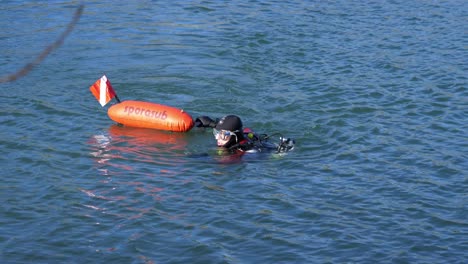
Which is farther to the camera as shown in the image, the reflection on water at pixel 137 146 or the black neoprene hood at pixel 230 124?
the reflection on water at pixel 137 146

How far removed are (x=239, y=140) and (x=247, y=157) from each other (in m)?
0.34

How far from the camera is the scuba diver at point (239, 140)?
1331 cm

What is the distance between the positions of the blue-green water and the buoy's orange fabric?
25 centimetres

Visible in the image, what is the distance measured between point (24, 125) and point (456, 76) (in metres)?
10.5

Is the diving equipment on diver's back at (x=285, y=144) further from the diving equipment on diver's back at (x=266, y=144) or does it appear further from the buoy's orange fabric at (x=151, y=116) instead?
the buoy's orange fabric at (x=151, y=116)

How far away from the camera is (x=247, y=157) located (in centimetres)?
1353

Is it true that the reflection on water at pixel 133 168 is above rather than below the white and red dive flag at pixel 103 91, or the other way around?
below

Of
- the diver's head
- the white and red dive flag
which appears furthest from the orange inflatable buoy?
the diver's head

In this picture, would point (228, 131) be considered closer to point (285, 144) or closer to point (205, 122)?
point (285, 144)

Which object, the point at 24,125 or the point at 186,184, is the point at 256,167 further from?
the point at 24,125

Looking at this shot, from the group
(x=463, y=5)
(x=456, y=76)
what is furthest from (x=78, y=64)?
(x=463, y=5)

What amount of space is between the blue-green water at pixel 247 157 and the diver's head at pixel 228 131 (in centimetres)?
38

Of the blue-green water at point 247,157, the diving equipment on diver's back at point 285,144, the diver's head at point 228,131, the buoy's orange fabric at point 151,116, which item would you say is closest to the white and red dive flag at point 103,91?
the buoy's orange fabric at point 151,116

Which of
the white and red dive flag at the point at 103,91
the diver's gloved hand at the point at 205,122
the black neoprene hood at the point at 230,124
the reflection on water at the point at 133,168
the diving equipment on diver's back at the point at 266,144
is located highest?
the white and red dive flag at the point at 103,91
